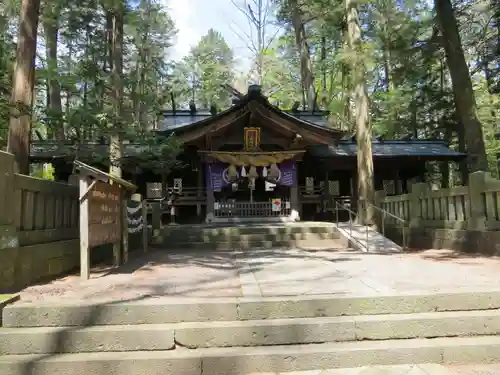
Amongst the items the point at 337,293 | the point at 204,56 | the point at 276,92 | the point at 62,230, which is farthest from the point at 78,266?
the point at 204,56

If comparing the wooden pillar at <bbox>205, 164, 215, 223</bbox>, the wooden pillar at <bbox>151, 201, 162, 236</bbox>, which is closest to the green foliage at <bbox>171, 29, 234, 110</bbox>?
the wooden pillar at <bbox>205, 164, 215, 223</bbox>

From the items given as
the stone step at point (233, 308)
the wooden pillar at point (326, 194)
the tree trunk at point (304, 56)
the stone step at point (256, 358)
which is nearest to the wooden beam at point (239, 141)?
the wooden pillar at point (326, 194)

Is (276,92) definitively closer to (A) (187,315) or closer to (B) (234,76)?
(B) (234,76)

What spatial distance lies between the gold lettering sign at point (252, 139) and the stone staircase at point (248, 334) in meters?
11.4

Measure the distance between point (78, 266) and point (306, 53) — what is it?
1911cm

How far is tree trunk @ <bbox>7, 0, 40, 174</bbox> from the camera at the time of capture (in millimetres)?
6207

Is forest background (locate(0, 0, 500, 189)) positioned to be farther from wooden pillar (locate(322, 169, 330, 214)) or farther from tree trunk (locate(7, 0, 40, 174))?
wooden pillar (locate(322, 169, 330, 214))

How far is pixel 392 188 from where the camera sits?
18016mm

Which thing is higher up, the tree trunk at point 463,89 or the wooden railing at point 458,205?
the tree trunk at point 463,89

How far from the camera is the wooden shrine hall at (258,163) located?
14430 millimetres

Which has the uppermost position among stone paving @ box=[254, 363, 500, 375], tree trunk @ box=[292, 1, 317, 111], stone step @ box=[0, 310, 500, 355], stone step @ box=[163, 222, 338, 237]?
tree trunk @ box=[292, 1, 317, 111]

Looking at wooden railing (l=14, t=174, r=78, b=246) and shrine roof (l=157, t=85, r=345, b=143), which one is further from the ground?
shrine roof (l=157, t=85, r=345, b=143)

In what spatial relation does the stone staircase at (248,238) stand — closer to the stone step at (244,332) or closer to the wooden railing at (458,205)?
the wooden railing at (458,205)

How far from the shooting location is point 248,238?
36.4ft
